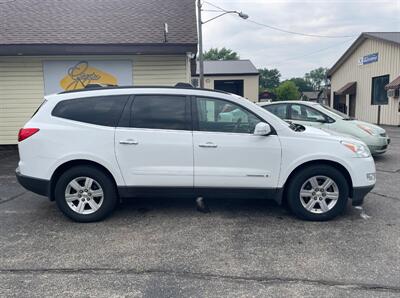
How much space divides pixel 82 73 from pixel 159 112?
671cm

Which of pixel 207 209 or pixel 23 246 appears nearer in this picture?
pixel 23 246

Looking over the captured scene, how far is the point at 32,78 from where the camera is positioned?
33.3 ft

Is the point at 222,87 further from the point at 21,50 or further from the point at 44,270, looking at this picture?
the point at 44,270

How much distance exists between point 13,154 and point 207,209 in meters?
7.31

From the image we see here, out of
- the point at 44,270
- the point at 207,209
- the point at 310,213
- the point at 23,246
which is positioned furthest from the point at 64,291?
the point at 310,213

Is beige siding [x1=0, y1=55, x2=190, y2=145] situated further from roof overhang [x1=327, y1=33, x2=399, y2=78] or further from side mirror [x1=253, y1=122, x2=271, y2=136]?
roof overhang [x1=327, y1=33, x2=399, y2=78]

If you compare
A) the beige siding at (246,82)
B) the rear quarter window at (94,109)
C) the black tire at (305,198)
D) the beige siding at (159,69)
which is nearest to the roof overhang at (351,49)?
the beige siding at (246,82)

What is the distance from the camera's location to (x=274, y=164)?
14.4 feet

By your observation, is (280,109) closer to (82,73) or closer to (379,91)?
(82,73)

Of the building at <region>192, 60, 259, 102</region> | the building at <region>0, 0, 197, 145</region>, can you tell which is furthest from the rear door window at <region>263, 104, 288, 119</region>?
the building at <region>192, 60, 259, 102</region>

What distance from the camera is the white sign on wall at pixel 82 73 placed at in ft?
33.4

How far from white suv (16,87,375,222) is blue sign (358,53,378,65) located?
19.2 m

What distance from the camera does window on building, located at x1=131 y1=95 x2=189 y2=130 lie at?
14.6 ft

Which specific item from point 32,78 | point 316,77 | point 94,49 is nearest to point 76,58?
point 94,49
